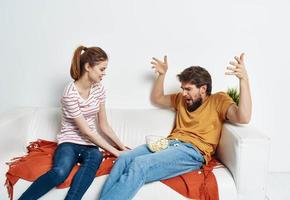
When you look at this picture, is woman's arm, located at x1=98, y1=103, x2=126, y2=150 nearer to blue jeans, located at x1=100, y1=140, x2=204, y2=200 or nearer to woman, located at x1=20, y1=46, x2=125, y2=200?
woman, located at x1=20, y1=46, x2=125, y2=200

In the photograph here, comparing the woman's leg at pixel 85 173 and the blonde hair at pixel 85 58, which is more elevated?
the blonde hair at pixel 85 58

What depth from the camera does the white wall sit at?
2576 mm

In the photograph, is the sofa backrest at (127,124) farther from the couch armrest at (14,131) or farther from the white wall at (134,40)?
the white wall at (134,40)

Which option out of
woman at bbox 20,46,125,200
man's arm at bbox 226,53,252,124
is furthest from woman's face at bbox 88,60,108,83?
man's arm at bbox 226,53,252,124

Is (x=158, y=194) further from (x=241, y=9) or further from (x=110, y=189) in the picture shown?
(x=241, y=9)

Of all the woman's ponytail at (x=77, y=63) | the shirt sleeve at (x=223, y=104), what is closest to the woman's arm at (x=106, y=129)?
the woman's ponytail at (x=77, y=63)

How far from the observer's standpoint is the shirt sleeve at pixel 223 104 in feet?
7.17

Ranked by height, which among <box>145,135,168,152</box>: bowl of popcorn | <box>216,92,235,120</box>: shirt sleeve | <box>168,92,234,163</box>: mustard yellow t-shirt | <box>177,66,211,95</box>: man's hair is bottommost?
<box>145,135,168,152</box>: bowl of popcorn

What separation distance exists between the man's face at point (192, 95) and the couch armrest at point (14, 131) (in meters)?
1.07

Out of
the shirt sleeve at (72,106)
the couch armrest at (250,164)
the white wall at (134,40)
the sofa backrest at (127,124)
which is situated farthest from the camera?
the white wall at (134,40)

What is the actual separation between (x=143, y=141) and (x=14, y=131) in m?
0.84

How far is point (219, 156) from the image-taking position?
7.40 feet

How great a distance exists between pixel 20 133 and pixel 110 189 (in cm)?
86

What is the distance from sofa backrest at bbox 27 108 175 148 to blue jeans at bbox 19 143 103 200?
39cm
